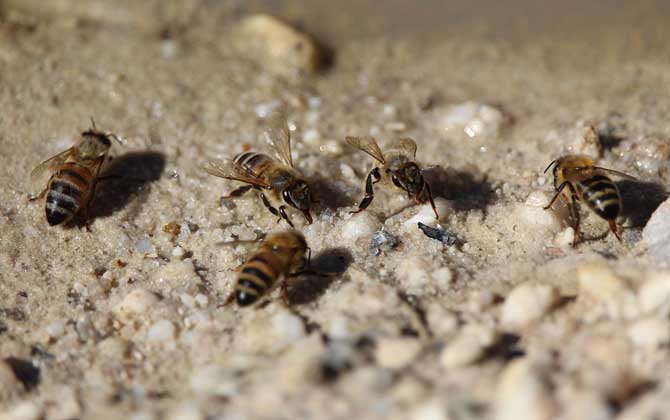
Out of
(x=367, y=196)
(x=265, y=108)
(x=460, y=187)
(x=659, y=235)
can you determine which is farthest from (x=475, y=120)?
(x=659, y=235)

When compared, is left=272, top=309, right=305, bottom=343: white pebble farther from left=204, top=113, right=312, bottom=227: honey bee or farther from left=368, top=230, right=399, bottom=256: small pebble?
left=204, top=113, right=312, bottom=227: honey bee

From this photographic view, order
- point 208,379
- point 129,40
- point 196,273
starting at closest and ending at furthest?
point 208,379 < point 196,273 < point 129,40

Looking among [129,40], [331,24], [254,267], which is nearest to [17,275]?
[254,267]

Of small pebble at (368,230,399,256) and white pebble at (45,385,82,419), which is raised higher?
small pebble at (368,230,399,256)

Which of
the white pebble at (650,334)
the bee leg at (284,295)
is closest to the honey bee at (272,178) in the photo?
the bee leg at (284,295)

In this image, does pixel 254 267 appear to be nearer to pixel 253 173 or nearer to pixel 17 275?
pixel 253 173

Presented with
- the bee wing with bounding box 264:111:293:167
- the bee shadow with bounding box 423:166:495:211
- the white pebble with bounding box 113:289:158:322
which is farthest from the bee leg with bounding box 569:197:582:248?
the white pebble with bounding box 113:289:158:322

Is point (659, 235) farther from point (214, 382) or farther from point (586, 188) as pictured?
point (214, 382)
